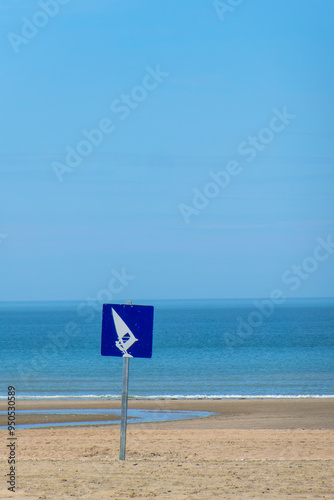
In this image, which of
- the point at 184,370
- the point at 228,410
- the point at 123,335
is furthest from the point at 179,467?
the point at 184,370

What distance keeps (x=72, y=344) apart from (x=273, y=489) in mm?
63730

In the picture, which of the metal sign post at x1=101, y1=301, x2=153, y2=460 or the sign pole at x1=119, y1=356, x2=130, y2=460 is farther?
the sign pole at x1=119, y1=356, x2=130, y2=460

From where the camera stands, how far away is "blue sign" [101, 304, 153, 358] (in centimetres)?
821

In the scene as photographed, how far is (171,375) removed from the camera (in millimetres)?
38625

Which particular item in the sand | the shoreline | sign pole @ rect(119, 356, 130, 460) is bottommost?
the shoreline

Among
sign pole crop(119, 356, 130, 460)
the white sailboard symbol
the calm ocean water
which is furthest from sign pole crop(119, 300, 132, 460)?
the calm ocean water

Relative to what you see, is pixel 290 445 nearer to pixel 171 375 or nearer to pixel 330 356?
pixel 171 375

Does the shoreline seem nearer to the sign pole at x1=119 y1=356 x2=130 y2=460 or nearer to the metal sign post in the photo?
the sign pole at x1=119 y1=356 x2=130 y2=460

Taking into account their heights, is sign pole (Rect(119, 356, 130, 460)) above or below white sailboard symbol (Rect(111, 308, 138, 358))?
below

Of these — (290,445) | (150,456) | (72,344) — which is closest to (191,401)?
(290,445)

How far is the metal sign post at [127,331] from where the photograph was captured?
Result: 8211 mm

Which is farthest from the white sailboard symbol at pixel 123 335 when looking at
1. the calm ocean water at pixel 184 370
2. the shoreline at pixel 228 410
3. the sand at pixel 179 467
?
the calm ocean water at pixel 184 370

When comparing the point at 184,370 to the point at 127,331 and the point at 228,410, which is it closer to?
the point at 228,410

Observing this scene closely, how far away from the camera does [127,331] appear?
8258mm
